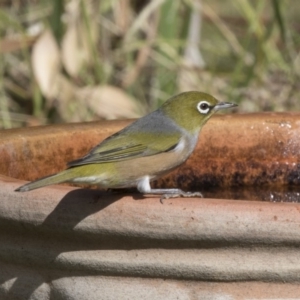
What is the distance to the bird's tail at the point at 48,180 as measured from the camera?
9.07 ft

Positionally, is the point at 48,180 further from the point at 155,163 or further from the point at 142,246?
the point at 155,163

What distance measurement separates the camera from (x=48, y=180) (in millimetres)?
2889

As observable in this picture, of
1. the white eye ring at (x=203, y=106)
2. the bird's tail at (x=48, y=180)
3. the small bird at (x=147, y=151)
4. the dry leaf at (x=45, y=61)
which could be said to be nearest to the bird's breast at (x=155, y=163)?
the small bird at (x=147, y=151)

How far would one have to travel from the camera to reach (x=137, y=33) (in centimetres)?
690

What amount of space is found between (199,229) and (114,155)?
0.77 metres

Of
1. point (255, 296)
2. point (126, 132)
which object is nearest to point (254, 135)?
point (126, 132)

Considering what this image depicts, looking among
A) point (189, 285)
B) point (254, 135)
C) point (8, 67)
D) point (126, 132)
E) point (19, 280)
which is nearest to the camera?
point (189, 285)

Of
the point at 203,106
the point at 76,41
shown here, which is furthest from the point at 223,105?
the point at 76,41

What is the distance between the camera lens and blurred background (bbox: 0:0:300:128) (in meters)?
5.74

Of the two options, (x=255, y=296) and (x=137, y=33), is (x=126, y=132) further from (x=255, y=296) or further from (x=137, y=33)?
(x=137, y=33)

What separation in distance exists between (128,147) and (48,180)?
53 cm

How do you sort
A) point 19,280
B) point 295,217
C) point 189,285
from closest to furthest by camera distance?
point 295,217 < point 189,285 < point 19,280

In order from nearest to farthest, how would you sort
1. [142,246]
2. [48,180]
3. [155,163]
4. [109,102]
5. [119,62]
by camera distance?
[142,246] → [48,180] → [155,163] → [109,102] → [119,62]

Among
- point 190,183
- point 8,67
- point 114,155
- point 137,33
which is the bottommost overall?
point 114,155
